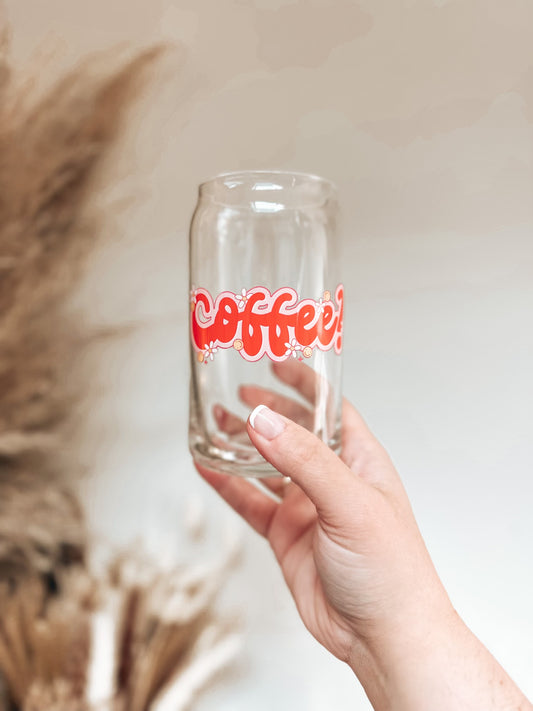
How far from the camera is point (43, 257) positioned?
89 cm

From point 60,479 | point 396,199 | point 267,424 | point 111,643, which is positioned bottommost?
point 111,643

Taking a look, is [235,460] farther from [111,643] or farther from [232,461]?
[111,643]

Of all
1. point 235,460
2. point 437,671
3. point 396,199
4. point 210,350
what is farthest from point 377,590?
point 396,199

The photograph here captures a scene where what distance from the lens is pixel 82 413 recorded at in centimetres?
103

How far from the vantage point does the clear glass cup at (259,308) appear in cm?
61

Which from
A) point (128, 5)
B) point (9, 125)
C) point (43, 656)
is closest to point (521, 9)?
point (128, 5)

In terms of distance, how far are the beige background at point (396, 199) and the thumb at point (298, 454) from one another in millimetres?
429

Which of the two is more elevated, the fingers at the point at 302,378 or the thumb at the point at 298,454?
the fingers at the point at 302,378

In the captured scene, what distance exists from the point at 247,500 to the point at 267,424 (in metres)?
0.38

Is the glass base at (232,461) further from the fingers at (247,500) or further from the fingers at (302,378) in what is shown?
the fingers at (247,500)

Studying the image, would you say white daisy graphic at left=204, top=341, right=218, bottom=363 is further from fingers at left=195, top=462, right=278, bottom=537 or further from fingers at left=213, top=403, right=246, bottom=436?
fingers at left=195, top=462, right=278, bottom=537

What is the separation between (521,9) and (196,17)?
49 cm

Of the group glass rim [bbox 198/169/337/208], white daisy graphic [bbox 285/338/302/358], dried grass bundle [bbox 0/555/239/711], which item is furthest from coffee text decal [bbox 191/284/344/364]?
dried grass bundle [bbox 0/555/239/711]

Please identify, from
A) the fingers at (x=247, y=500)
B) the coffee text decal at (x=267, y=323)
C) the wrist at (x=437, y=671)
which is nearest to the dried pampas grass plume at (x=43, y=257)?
the fingers at (x=247, y=500)
